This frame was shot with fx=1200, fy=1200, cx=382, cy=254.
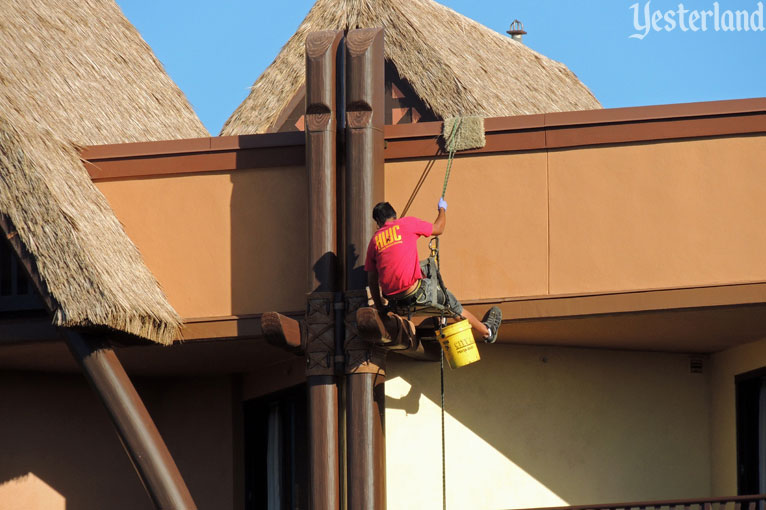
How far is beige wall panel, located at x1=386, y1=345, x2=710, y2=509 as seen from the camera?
1191cm

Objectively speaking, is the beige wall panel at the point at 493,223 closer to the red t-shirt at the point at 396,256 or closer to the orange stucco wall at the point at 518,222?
the orange stucco wall at the point at 518,222

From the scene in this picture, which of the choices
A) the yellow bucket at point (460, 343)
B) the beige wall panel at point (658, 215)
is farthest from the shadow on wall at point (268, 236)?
the beige wall panel at point (658, 215)

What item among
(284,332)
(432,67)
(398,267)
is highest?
(432,67)

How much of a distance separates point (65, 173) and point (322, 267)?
2.63 meters

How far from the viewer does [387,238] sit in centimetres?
1009

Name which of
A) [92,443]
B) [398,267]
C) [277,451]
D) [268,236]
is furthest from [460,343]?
[92,443]

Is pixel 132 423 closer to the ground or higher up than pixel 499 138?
closer to the ground

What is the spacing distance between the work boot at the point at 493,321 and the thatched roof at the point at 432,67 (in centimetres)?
439

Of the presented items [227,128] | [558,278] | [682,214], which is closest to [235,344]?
[558,278]

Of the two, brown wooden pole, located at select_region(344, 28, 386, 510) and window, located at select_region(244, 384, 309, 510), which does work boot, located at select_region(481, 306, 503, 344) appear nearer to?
brown wooden pole, located at select_region(344, 28, 386, 510)

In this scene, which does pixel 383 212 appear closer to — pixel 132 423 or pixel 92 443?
pixel 132 423

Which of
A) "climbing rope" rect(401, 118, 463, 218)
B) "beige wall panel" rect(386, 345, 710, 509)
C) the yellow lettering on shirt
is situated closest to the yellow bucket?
the yellow lettering on shirt

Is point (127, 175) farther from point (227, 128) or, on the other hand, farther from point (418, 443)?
point (227, 128)

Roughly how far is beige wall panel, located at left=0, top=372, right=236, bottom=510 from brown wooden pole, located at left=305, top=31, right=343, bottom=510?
3.69 m
